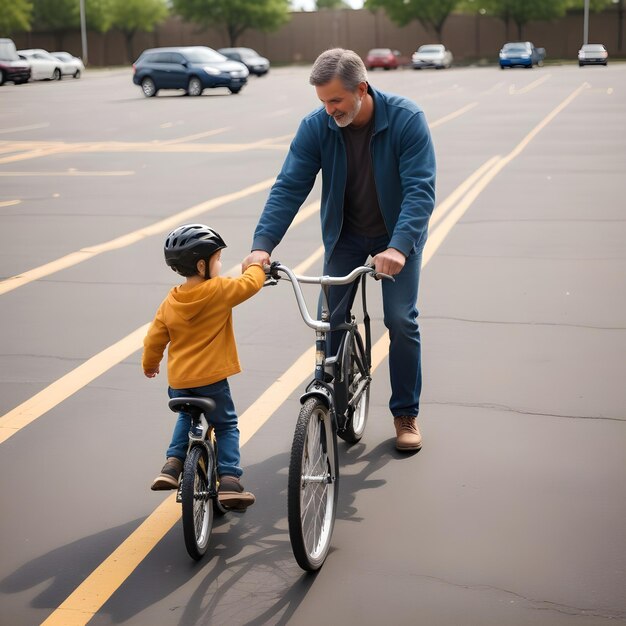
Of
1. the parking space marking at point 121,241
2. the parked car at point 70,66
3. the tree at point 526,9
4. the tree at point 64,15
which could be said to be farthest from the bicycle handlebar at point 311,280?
the tree at point 64,15

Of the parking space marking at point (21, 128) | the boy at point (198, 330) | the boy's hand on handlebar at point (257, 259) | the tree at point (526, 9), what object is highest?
the tree at point (526, 9)

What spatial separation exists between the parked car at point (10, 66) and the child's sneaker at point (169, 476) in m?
49.1

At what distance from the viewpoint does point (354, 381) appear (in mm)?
5348

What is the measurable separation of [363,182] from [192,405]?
4.71ft

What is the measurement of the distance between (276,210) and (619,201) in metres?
9.77

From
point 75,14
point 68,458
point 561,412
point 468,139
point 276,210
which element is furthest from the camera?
point 75,14

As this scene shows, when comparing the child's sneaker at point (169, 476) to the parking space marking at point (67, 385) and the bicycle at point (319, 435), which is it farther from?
the parking space marking at point (67, 385)

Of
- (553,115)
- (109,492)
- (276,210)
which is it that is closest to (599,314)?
(276,210)

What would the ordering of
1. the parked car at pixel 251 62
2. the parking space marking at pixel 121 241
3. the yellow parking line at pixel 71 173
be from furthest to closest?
the parked car at pixel 251 62 → the yellow parking line at pixel 71 173 → the parking space marking at pixel 121 241

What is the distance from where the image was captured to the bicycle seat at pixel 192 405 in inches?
173

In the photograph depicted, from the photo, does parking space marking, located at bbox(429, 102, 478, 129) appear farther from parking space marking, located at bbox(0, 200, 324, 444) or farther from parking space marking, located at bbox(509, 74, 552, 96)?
parking space marking, located at bbox(0, 200, 324, 444)

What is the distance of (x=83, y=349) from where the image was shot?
7.56 meters

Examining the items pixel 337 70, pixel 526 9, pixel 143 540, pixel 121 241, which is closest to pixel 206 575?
pixel 143 540

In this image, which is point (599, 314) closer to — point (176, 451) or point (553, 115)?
point (176, 451)
